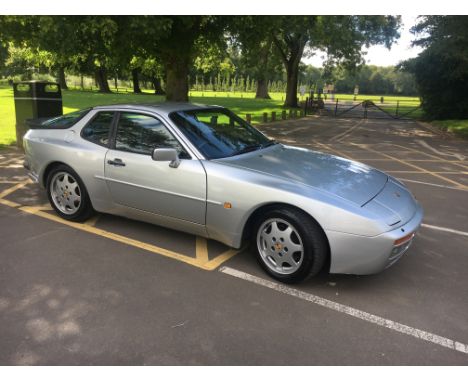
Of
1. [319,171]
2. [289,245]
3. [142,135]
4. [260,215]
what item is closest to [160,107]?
[142,135]

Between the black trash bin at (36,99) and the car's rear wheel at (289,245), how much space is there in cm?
739

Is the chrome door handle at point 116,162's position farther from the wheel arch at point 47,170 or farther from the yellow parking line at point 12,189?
the yellow parking line at point 12,189

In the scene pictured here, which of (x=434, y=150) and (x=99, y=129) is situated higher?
(x=99, y=129)

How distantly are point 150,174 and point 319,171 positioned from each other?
1702 millimetres

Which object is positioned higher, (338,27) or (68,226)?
(338,27)

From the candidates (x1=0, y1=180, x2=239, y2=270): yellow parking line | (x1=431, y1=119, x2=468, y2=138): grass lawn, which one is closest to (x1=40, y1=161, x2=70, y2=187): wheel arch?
(x1=0, y1=180, x2=239, y2=270): yellow parking line

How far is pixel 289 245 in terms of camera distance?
3547mm

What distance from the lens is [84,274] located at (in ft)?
12.4

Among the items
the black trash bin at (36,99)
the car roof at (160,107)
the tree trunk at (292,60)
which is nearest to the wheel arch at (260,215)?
the car roof at (160,107)

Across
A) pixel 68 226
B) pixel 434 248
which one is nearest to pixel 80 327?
pixel 68 226

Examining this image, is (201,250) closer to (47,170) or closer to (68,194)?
(68,194)

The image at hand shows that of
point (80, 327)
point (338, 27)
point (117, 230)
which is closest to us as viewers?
point (80, 327)

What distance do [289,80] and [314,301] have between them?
3011 cm

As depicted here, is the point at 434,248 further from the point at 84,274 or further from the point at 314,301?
the point at 84,274
